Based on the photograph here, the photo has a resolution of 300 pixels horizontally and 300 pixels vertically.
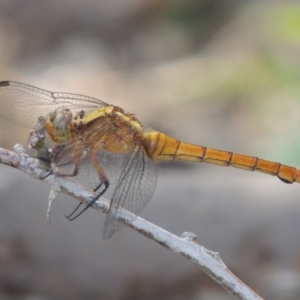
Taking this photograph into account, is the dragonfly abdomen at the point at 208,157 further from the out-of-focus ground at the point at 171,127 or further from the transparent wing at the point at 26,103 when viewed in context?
the out-of-focus ground at the point at 171,127

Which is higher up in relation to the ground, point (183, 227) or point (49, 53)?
point (49, 53)

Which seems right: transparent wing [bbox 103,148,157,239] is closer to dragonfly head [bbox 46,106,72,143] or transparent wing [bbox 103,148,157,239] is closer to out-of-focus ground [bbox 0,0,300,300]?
dragonfly head [bbox 46,106,72,143]

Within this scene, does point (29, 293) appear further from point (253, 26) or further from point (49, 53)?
point (253, 26)

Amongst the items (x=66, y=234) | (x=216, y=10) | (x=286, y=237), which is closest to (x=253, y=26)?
(x=216, y=10)

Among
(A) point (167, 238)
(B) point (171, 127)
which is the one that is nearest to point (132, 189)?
(A) point (167, 238)

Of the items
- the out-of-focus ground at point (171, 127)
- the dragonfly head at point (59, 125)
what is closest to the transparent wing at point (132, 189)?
the dragonfly head at point (59, 125)

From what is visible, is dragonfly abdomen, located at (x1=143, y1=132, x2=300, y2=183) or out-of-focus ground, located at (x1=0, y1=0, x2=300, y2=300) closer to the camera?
dragonfly abdomen, located at (x1=143, y1=132, x2=300, y2=183)

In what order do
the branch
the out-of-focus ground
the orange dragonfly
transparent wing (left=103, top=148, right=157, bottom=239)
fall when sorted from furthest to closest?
the out-of-focus ground < the orange dragonfly < transparent wing (left=103, top=148, right=157, bottom=239) < the branch

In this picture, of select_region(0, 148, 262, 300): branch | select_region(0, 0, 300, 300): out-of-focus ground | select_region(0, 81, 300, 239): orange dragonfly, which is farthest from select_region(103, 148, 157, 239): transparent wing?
select_region(0, 0, 300, 300): out-of-focus ground
